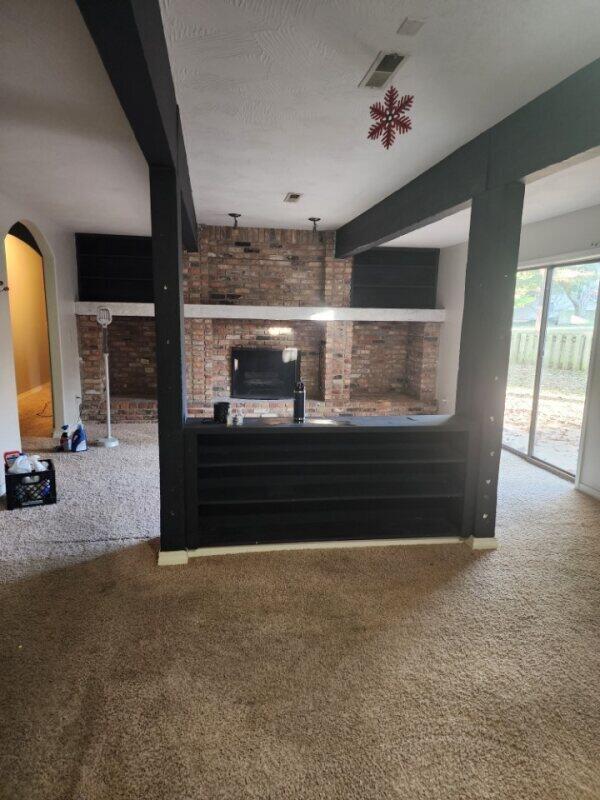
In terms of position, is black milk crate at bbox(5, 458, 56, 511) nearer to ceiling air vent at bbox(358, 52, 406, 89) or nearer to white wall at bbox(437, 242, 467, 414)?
ceiling air vent at bbox(358, 52, 406, 89)

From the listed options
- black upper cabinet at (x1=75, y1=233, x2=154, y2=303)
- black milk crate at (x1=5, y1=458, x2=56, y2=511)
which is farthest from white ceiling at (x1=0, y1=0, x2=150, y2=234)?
black milk crate at (x1=5, y1=458, x2=56, y2=511)

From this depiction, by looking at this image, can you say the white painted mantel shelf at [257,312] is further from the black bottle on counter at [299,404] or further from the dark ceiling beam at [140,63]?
the dark ceiling beam at [140,63]

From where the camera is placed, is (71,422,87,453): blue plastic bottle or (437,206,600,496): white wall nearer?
(437,206,600,496): white wall

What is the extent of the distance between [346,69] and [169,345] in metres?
1.66

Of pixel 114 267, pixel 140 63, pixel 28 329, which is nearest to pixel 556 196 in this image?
pixel 140 63

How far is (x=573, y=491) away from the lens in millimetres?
4359

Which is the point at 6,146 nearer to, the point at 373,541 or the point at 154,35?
the point at 154,35

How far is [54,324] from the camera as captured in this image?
570 cm

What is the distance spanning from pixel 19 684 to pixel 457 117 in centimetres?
349

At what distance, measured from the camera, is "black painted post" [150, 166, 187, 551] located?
8.72ft

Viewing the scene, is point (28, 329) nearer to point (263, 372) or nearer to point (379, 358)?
point (263, 372)

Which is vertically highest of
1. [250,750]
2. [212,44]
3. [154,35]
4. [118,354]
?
[212,44]

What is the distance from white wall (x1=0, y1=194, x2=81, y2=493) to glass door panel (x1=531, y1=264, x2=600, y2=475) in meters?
5.28

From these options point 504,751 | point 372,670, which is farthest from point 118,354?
point 504,751
